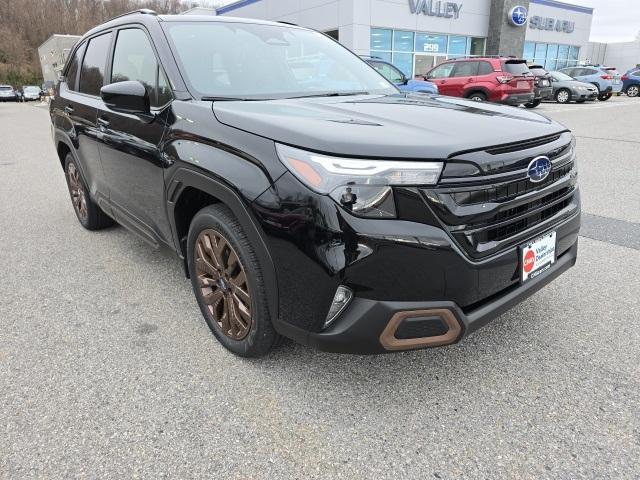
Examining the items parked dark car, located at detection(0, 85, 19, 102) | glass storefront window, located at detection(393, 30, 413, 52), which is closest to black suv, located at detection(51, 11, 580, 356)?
glass storefront window, located at detection(393, 30, 413, 52)

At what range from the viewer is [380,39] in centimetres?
2356

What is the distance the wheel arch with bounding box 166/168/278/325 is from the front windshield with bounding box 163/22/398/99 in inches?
19.8

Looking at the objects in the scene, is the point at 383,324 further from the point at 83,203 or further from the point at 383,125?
the point at 83,203

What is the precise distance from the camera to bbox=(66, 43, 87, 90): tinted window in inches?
167

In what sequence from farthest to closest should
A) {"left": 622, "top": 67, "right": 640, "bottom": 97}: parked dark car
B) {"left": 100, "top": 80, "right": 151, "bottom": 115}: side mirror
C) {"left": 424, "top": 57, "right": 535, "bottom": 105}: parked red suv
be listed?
{"left": 622, "top": 67, "right": 640, "bottom": 97}: parked dark car < {"left": 424, "top": 57, "right": 535, "bottom": 105}: parked red suv < {"left": 100, "top": 80, "right": 151, "bottom": 115}: side mirror

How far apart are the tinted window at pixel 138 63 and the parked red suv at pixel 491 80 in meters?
12.5

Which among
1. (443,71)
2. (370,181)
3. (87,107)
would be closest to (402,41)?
(443,71)

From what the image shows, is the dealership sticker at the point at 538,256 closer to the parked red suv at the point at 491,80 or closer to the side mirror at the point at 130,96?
the side mirror at the point at 130,96

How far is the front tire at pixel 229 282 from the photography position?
7.13 feet

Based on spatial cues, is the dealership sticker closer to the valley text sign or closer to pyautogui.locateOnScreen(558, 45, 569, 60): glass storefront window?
the valley text sign

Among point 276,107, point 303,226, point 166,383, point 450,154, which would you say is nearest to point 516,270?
point 450,154

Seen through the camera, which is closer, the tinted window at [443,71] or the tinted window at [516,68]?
the tinted window at [516,68]

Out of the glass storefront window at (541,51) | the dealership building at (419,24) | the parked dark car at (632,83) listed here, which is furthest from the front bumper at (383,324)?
the glass storefront window at (541,51)

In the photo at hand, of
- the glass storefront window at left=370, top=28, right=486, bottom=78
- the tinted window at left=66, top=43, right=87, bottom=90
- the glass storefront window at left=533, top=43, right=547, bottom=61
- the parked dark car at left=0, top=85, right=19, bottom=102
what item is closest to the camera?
the tinted window at left=66, top=43, right=87, bottom=90
